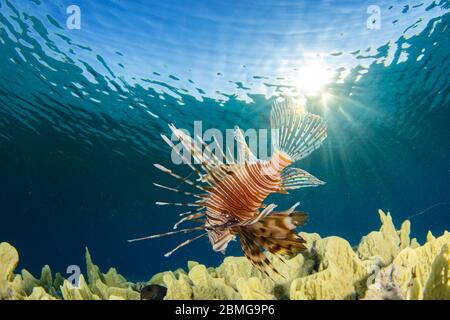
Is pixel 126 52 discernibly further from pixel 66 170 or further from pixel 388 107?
pixel 66 170

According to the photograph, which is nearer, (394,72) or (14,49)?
(14,49)

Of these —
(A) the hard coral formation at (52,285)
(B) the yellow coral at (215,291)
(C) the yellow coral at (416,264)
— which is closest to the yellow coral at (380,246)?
(C) the yellow coral at (416,264)

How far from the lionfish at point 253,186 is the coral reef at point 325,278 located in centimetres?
16

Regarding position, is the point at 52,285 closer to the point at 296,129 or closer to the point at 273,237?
the point at 273,237

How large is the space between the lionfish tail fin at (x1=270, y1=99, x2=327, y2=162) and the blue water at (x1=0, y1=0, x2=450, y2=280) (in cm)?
709

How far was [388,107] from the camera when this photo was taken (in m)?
17.3

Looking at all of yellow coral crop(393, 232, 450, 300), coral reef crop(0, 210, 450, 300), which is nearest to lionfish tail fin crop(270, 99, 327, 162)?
coral reef crop(0, 210, 450, 300)

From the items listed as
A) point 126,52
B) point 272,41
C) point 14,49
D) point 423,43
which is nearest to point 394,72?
point 423,43

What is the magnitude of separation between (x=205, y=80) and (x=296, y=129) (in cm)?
985

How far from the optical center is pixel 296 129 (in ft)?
9.00

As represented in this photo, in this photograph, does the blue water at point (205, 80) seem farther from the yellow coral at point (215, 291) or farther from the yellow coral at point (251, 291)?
the yellow coral at point (251, 291)

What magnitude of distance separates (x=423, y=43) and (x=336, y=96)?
3974 millimetres

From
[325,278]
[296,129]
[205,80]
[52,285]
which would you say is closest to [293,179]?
[296,129]
